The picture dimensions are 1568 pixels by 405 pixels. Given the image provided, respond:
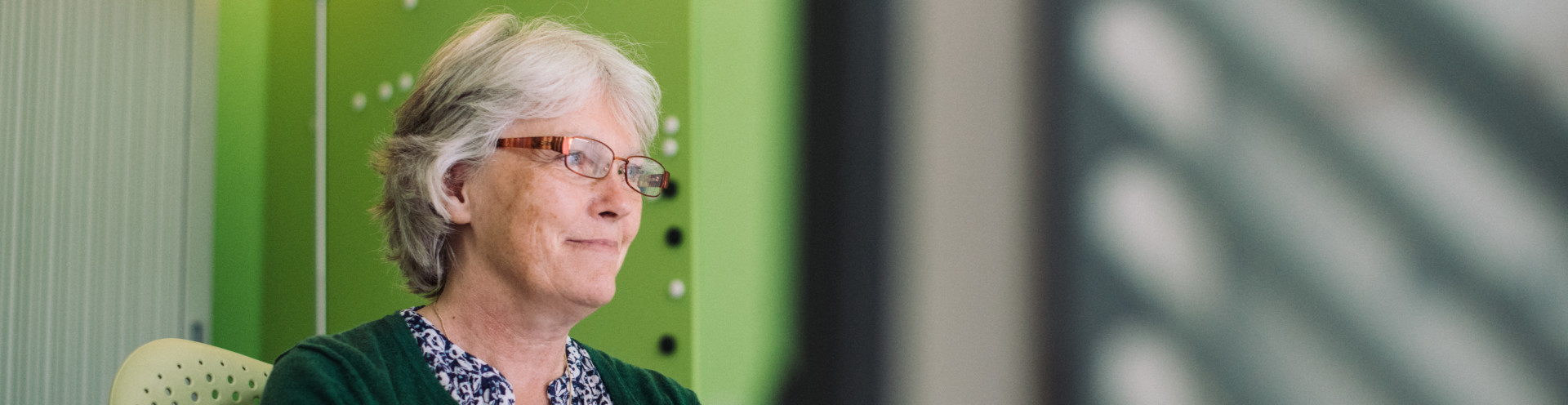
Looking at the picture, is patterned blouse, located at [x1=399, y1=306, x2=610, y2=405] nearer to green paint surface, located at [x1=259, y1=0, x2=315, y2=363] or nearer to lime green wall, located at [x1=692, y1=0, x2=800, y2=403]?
lime green wall, located at [x1=692, y1=0, x2=800, y2=403]

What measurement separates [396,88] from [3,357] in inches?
31.9

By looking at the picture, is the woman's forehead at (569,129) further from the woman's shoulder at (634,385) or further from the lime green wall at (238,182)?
the lime green wall at (238,182)

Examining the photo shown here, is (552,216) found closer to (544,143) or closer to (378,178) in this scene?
(544,143)

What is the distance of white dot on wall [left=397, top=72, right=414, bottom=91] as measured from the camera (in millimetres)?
1640

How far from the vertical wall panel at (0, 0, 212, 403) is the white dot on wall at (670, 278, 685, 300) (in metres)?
1.22

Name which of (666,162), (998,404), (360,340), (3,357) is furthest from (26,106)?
(998,404)

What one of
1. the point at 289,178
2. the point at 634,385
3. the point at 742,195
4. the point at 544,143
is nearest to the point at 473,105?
the point at 544,143

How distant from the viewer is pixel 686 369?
1.29 meters

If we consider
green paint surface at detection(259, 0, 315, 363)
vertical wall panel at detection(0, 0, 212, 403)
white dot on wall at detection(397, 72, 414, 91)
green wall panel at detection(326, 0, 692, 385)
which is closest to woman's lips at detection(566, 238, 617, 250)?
green wall panel at detection(326, 0, 692, 385)

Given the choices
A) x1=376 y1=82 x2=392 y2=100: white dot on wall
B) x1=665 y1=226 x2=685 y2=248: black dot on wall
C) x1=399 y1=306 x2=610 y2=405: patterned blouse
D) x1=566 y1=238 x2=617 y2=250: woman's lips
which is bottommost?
x1=399 y1=306 x2=610 y2=405: patterned blouse

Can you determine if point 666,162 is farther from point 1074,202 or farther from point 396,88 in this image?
point 1074,202

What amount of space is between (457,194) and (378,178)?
964 mm

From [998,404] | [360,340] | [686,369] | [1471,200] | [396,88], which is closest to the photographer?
[1471,200]

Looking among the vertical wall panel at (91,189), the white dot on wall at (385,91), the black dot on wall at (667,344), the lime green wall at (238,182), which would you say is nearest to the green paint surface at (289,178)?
the lime green wall at (238,182)
